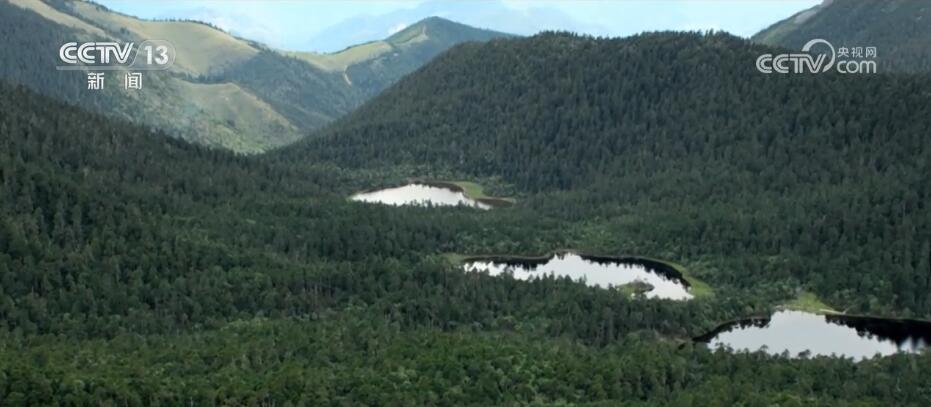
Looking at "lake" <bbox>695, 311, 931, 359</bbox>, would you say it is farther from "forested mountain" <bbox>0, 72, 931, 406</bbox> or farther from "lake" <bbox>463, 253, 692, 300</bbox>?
"lake" <bbox>463, 253, 692, 300</bbox>

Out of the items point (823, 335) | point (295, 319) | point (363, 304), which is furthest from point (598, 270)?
point (295, 319)

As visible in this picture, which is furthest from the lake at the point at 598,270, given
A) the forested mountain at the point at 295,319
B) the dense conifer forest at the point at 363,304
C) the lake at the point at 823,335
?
the lake at the point at 823,335

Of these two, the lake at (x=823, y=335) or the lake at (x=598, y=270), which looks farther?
the lake at (x=598, y=270)

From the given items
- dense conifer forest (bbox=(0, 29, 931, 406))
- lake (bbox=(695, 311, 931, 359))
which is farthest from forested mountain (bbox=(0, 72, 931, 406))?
lake (bbox=(695, 311, 931, 359))

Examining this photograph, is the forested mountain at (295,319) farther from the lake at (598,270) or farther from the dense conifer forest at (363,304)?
the lake at (598,270)

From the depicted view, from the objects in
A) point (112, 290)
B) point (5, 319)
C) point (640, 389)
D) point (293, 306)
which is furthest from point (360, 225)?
point (640, 389)

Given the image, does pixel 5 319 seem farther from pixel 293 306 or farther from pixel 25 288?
pixel 293 306

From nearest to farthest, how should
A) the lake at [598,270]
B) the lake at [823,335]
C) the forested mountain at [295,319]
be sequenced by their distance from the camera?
the forested mountain at [295,319] → the lake at [823,335] → the lake at [598,270]
